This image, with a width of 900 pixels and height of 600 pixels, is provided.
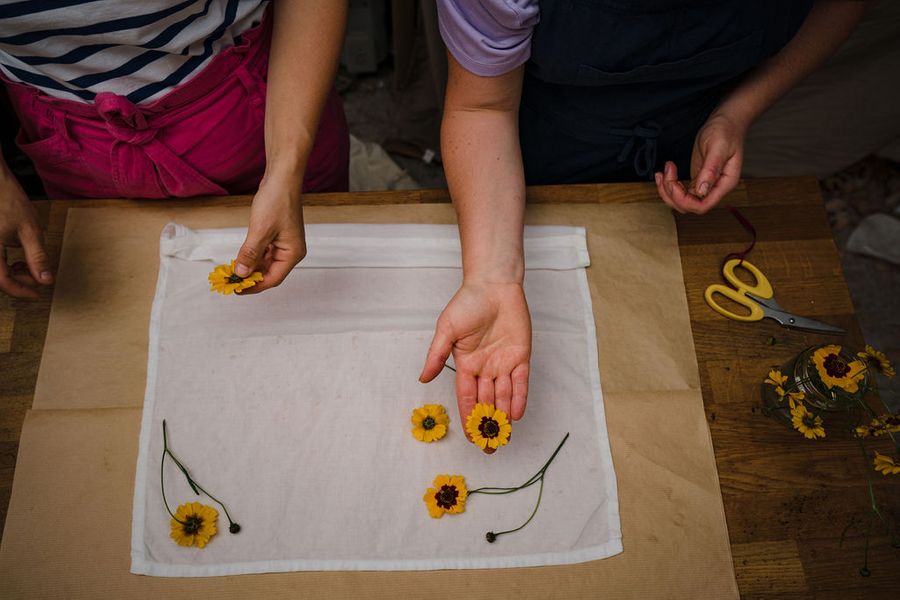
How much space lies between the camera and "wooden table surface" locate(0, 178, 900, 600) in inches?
32.4

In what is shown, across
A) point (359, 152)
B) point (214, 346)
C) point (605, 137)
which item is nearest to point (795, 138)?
point (605, 137)

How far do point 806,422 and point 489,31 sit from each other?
692 millimetres

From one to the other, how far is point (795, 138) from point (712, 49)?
979 millimetres

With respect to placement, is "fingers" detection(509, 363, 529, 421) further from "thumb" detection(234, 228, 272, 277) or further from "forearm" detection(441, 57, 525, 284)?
"thumb" detection(234, 228, 272, 277)

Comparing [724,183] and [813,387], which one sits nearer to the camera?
[813,387]

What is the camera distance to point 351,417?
88cm

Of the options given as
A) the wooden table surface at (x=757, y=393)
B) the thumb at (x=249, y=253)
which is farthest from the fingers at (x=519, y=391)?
the thumb at (x=249, y=253)

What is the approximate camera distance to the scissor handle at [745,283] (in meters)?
0.97

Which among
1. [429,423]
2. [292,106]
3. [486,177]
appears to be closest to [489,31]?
[486,177]

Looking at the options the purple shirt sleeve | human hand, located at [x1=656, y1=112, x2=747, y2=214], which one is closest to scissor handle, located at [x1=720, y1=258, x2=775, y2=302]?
human hand, located at [x1=656, y1=112, x2=747, y2=214]

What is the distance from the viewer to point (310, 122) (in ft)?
3.00

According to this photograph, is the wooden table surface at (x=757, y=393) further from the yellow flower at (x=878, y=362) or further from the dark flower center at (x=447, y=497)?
the dark flower center at (x=447, y=497)

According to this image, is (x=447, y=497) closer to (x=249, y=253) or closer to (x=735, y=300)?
(x=249, y=253)

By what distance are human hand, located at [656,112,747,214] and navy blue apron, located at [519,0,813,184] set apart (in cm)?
9
